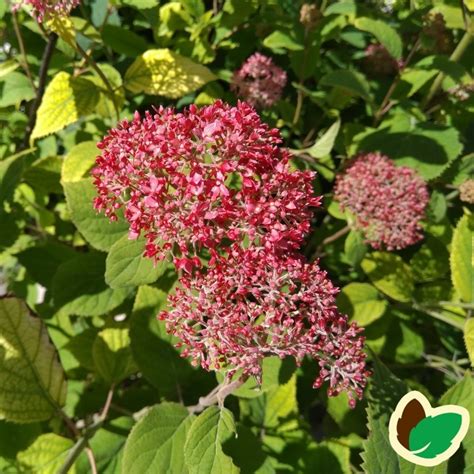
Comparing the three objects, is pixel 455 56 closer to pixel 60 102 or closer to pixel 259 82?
pixel 259 82

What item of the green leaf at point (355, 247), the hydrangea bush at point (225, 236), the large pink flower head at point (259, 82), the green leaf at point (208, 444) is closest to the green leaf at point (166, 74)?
the hydrangea bush at point (225, 236)

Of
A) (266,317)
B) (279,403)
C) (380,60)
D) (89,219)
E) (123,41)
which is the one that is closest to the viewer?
(266,317)

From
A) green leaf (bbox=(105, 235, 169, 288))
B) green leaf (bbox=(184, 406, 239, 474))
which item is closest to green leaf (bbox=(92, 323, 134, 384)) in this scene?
green leaf (bbox=(105, 235, 169, 288))

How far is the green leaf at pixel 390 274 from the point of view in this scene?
5.39 ft

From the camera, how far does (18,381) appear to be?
1.26 meters

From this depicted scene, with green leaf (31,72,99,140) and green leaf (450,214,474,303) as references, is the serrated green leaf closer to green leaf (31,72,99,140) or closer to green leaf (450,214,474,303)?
green leaf (450,214,474,303)

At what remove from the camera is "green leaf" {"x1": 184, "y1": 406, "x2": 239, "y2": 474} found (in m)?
0.97

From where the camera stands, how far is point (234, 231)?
3.00 feet

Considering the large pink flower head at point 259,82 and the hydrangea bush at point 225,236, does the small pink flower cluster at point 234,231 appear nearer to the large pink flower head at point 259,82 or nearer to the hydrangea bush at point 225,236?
the hydrangea bush at point 225,236

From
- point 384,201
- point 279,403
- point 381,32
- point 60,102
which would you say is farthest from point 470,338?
point 60,102

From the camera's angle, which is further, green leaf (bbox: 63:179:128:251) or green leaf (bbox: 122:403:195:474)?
green leaf (bbox: 63:179:128:251)

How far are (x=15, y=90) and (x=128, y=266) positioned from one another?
2.27 feet

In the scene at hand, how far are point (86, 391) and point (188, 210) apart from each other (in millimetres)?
952

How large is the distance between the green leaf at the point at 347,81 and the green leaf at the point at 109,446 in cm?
106
